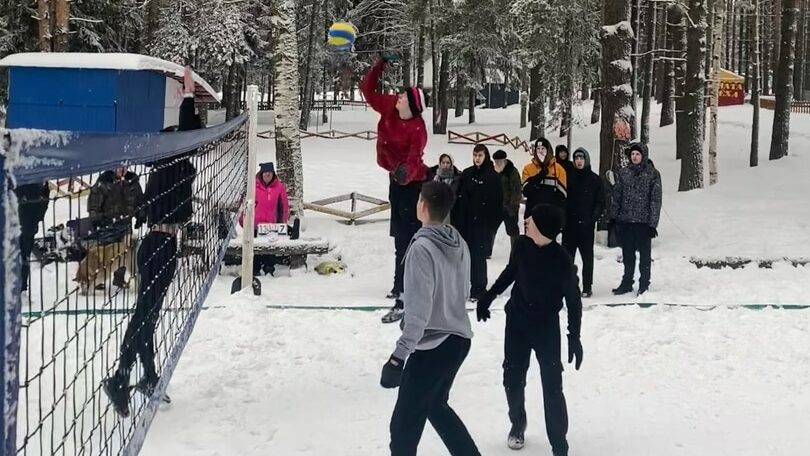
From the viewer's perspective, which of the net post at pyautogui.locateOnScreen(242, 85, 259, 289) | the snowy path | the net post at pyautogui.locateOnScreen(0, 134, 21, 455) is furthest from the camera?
the net post at pyautogui.locateOnScreen(242, 85, 259, 289)

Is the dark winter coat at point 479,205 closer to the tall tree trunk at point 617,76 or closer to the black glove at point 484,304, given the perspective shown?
the black glove at point 484,304

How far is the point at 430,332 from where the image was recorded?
4.36m

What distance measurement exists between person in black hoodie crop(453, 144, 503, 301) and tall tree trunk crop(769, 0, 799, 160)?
1438 cm

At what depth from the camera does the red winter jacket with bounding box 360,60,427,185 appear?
762 centimetres

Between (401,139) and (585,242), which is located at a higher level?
(401,139)

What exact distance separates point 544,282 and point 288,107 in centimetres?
1043

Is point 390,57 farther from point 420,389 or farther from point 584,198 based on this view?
point 420,389

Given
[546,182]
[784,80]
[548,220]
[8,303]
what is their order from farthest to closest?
1. [784,80]
2. [546,182]
3. [548,220]
4. [8,303]

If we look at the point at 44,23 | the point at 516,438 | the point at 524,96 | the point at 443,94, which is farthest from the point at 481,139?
the point at 516,438

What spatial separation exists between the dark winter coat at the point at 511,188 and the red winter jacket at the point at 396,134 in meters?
2.97

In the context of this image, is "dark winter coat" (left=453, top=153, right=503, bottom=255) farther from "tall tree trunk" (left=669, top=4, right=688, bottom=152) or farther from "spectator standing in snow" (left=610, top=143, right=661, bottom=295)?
"tall tree trunk" (left=669, top=4, right=688, bottom=152)

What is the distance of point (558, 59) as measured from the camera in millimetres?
24734

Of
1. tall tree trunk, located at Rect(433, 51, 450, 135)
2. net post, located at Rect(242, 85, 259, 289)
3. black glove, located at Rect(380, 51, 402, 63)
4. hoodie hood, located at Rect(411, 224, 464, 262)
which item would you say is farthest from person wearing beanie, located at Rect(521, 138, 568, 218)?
tall tree trunk, located at Rect(433, 51, 450, 135)

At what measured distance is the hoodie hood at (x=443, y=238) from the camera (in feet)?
14.3
